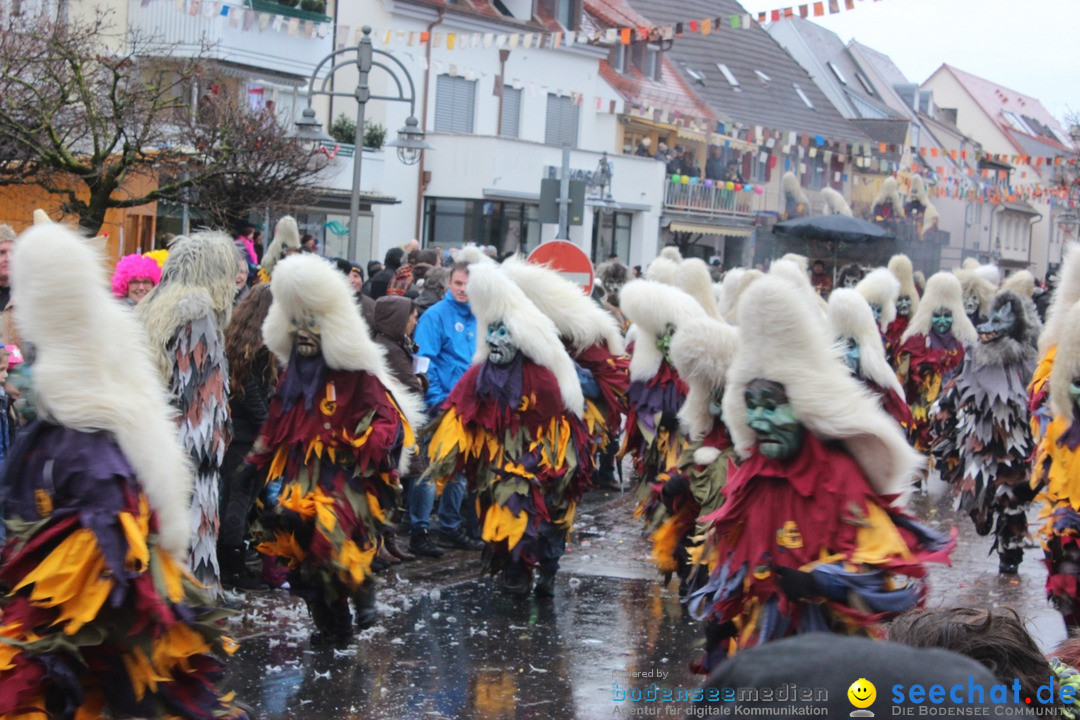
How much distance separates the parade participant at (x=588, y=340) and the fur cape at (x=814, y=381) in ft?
13.6

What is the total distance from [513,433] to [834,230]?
59.8 feet

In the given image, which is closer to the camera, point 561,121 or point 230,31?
point 230,31

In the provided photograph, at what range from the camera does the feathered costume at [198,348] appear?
22.6ft

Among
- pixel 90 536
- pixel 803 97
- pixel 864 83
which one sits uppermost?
pixel 864 83

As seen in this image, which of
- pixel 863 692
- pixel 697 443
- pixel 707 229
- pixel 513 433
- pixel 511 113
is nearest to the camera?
pixel 863 692

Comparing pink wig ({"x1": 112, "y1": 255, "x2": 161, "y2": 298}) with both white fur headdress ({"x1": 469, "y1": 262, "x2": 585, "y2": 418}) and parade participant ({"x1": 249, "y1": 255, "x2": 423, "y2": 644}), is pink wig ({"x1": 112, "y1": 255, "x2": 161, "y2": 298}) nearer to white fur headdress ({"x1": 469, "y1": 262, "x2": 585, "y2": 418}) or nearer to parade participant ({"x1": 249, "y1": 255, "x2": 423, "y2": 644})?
parade participant ({"x1": 249, "y1": 255, "x2": 423, "y2": 644})

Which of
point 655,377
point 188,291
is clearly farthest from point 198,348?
point 655,377

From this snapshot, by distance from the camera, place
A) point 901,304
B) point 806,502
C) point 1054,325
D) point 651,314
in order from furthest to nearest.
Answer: point 901,304
point 651,314
point 1054,325
point 806,502

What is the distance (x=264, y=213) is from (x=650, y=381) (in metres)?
8.94

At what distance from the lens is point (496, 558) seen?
8398mm

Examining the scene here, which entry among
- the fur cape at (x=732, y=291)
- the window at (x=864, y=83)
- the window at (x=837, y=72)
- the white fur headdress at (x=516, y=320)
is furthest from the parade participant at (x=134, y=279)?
the window at (x=864, y=83)

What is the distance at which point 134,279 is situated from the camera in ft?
25.7

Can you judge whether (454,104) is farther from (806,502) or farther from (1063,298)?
(806,502)

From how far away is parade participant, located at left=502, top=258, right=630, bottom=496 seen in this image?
929 cm
